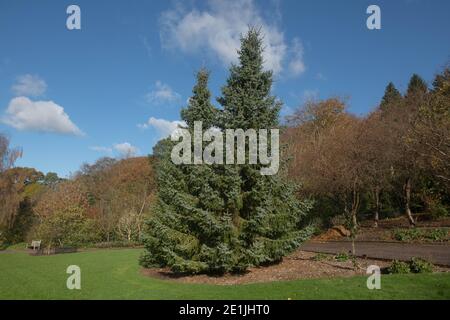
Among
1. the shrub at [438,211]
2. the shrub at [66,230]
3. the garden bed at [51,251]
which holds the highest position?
the shrub at [438,211]

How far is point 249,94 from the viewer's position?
1337 centimetres

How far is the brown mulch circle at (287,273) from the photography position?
36.4 feet

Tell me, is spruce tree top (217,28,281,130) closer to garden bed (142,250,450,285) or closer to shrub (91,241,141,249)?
garden bed (142,250,450,285)

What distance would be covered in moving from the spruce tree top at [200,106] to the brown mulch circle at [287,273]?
20.3 feet

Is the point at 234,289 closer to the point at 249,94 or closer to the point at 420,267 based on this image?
the point at 420,267

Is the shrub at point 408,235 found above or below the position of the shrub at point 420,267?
→ below

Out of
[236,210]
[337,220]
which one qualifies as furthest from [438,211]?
[236,210]

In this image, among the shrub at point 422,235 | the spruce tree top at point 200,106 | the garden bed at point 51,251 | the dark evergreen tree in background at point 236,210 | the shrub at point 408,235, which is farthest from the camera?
the garden bed at point 51,251

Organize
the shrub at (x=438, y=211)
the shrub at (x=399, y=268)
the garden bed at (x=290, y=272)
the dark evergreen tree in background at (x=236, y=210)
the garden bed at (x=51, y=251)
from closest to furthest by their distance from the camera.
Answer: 1. the shrub at (x=399, y=268)
2. the garden bed at (x=290, y=272)
3. the dark evergreen tree in background at (x=236, y=210)
4. the shrub at (x=438, y=211)
5. the garden bed at (x=51, y=251)

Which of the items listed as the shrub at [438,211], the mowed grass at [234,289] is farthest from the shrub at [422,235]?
the mowed grass at [234,289]

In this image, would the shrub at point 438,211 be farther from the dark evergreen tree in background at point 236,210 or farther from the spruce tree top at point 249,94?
the spruce tree top at point 249,94

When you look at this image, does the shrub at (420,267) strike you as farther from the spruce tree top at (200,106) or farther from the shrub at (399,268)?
the spruce tree top at (200,106)

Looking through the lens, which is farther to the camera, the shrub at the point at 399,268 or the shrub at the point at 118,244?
the shrub at the point at 118,244
